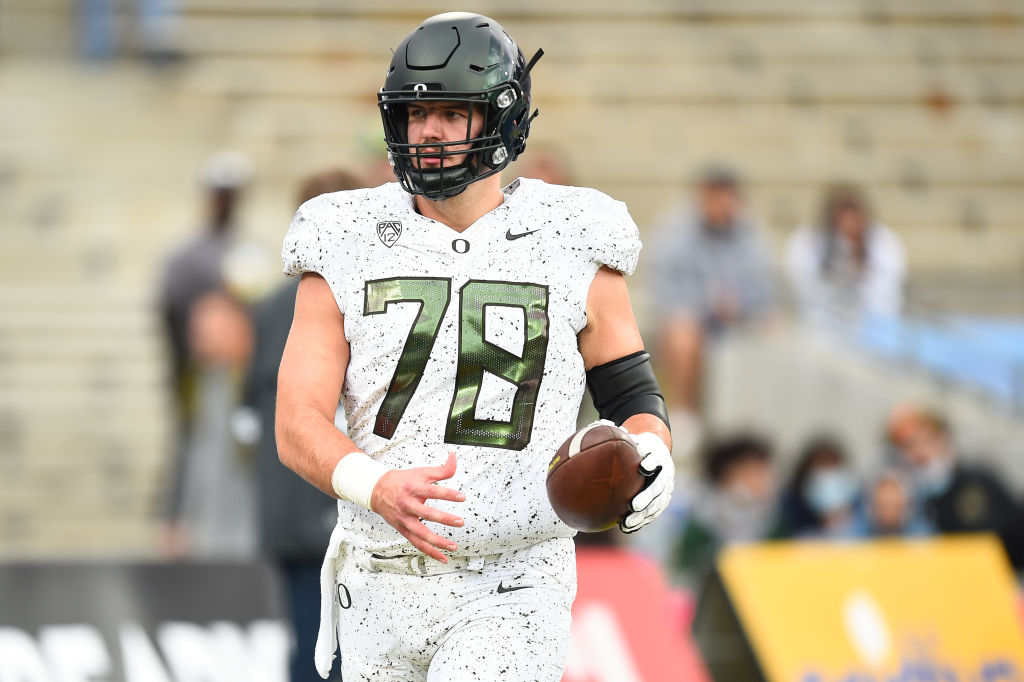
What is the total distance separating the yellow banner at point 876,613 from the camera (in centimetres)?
641

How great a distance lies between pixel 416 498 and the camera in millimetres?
2914

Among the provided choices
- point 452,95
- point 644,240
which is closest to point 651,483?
point 452,95

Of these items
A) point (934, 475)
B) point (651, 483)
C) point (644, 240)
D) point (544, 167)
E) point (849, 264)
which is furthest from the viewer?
point (644, 240)

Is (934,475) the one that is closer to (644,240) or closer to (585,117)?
(644,240)

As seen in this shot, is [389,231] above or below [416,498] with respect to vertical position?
above

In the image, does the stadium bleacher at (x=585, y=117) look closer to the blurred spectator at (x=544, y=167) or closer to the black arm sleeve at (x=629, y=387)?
the blurred spectator at (x=544, y=167)

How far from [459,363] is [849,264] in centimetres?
773

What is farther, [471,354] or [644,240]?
[644,240]

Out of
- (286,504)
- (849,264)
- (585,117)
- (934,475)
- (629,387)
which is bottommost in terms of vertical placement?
(934,475)

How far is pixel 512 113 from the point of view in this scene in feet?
11.1

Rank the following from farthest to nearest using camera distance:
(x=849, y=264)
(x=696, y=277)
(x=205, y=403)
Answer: (x=849, y=264)
(x=696, y=277)
(x=205, y=403)

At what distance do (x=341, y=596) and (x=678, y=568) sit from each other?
199 inches

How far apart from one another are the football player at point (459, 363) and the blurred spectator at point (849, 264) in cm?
734

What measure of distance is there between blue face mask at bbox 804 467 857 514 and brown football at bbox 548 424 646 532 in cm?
527
